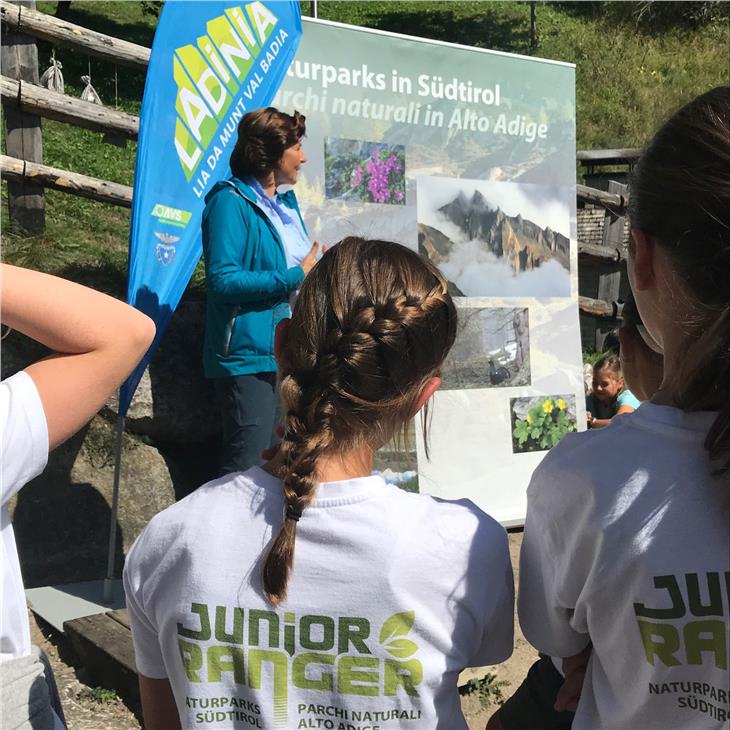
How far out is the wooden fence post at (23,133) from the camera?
4.19 meters

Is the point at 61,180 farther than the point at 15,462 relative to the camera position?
Yes

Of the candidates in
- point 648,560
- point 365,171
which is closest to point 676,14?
point 365,171

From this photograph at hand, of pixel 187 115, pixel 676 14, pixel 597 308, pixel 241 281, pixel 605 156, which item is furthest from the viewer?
pixel 676 14

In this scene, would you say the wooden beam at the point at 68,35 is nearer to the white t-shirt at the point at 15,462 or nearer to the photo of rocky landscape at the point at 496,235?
the photo of rocky landscape at the point at 496,235

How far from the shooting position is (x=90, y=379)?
4.05ft

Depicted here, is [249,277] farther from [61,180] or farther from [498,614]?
[498,614]

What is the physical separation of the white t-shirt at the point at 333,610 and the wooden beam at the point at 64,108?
362 cm

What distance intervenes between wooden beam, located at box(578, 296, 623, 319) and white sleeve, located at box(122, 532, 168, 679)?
5373 mm

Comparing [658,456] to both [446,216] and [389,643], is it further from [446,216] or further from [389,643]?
[446,216]

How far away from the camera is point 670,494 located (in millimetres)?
1096

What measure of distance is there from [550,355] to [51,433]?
13.0 ft

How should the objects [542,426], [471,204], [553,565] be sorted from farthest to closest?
[542,426] → [471,204] → [553,565]

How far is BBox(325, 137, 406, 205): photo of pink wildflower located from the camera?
12.9 feet

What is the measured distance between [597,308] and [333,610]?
551cm
